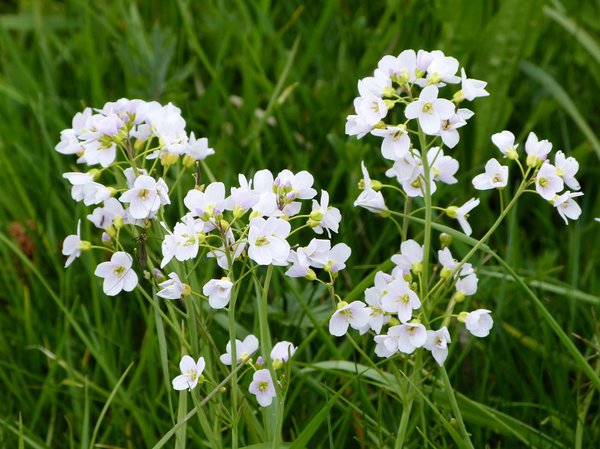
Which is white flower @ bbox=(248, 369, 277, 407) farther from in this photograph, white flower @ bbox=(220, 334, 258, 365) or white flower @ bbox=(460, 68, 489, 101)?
white flower @ bbox=(460, 68, 489, 101)

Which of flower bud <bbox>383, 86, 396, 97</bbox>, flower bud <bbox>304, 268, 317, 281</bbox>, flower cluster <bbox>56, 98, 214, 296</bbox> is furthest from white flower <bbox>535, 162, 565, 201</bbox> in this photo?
flower cluster <bbox>56, 98, 214, 296</bbox>

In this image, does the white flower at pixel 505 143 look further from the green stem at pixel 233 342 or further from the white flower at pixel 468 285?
the green stem at pixel 233 342

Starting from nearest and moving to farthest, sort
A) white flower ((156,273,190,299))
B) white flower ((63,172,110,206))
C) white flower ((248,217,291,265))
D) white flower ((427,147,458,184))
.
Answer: white flower ((248,217,291,265)) → white flower ((156,273,190,299)) → white flower ((63,172,110,206)) → white flower ((427,147,458,184))

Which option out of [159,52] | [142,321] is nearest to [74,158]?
[159,52]

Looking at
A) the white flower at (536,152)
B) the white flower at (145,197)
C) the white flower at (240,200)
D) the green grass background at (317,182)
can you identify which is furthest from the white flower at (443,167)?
the white flower at (145,197)

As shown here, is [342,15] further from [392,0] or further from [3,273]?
[3,273]

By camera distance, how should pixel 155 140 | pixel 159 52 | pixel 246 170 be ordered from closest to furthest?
1. pixel 155 140
2. pixel 246 170
3. pixel 159 52
